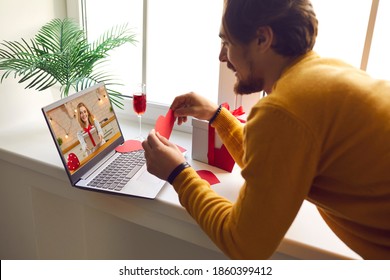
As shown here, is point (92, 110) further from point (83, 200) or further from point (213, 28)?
point (213, 28)

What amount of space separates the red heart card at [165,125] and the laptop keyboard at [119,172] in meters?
0.15

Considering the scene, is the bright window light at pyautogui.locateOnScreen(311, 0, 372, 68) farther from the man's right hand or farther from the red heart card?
the red heart card

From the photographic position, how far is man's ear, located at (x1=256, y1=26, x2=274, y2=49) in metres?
0.71

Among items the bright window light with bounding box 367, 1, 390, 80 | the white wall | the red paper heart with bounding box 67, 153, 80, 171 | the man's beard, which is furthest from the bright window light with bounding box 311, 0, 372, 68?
the white wall

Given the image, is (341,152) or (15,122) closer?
(341,152)

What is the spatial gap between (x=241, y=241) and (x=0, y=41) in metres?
1.18

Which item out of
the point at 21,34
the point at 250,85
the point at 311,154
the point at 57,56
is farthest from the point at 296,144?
the point at 21,34

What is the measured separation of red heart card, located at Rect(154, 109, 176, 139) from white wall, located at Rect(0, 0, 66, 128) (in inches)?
27.8

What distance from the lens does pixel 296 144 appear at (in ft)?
2.02

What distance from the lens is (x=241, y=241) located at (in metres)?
0.67

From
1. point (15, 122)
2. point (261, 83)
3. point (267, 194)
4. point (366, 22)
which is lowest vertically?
point (15, 122)

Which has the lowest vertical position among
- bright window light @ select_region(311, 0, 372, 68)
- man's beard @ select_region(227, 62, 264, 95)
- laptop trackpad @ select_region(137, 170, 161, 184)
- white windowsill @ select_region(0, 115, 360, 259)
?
white windowsill @ select_region(0, 115, 360, 259)

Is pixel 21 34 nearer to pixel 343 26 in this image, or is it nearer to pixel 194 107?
pixel 194 107
